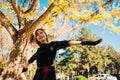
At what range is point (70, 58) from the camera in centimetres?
6406

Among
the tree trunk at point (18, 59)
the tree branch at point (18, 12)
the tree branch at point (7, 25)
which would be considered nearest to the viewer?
the tree branch at point (18, 12)

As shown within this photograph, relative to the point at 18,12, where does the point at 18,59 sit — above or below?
below

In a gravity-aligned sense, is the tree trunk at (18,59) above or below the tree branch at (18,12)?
below

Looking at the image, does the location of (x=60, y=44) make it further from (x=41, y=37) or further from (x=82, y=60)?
(x=82, y=60)

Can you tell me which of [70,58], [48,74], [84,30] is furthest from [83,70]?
[48,74]

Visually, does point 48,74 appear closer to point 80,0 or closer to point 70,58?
point 80,0

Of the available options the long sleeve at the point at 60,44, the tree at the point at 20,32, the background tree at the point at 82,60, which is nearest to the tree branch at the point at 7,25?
the tree at the point at 20,32

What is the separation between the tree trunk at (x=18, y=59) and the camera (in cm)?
967

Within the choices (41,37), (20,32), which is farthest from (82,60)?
(41,37)

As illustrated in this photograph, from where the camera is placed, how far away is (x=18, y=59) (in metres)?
9.73

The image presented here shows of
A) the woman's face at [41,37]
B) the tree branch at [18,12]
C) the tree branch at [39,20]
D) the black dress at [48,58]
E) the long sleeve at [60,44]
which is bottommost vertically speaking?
the black dress at [48,58]

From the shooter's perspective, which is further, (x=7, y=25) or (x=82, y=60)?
(x=82, y=60)

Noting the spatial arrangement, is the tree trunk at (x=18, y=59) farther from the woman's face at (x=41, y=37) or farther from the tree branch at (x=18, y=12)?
the woman's face at (x=41, y=37)

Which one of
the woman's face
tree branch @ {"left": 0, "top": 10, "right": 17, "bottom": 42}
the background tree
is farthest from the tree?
the background tree
